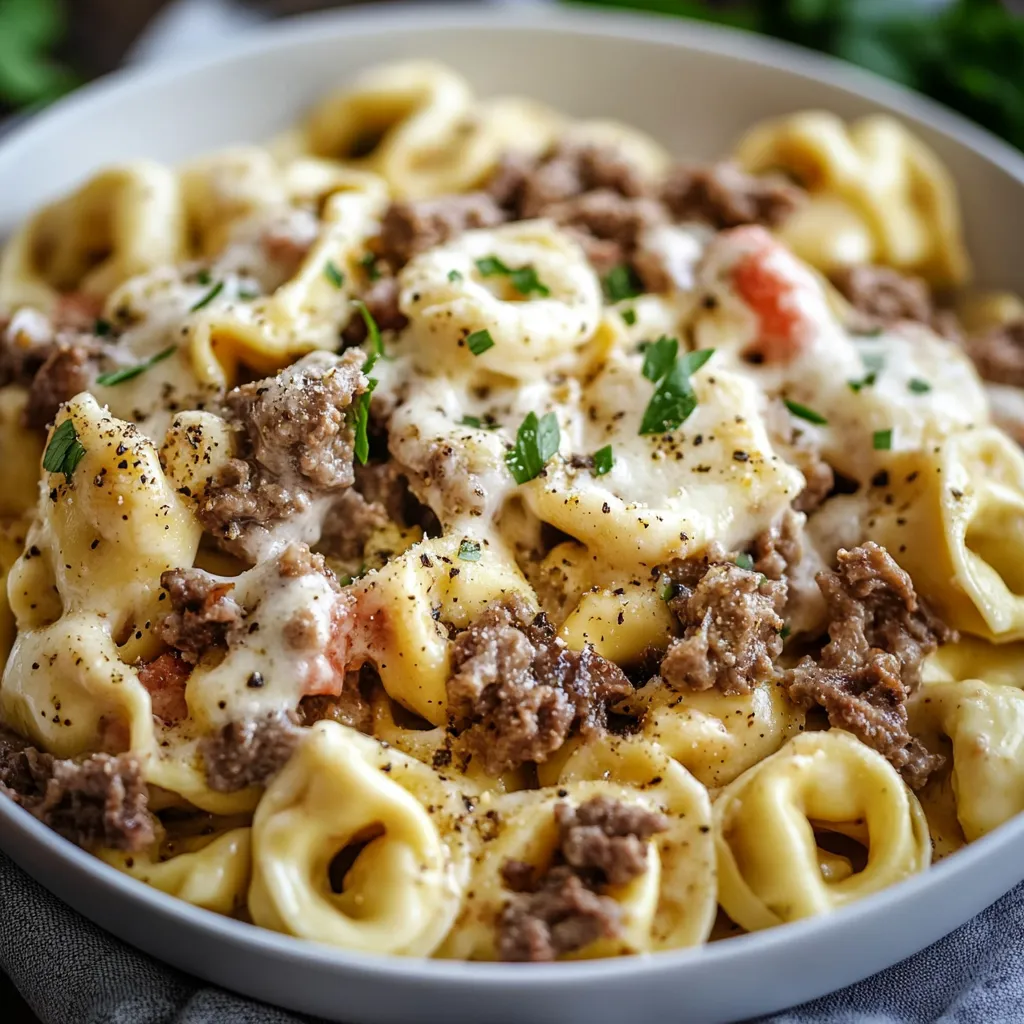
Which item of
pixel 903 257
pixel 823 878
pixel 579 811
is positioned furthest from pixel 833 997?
pixel 903 257

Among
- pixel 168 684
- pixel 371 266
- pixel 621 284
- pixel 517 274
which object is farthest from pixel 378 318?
pixel 168 684

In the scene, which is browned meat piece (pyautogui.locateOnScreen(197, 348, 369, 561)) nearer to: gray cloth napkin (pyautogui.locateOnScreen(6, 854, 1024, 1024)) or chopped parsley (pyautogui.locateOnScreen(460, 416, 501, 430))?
chopped parsley (pyautogui.locateOnScreen(460, 416, 501, 430))

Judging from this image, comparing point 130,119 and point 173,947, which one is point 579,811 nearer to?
point 173,947

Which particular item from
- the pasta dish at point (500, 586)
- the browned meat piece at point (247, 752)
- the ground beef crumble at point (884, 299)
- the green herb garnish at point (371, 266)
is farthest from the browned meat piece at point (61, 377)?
the ground beef crumble at point (884, 299)

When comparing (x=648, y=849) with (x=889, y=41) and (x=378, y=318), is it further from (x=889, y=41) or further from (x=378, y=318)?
(x=889, y=41)

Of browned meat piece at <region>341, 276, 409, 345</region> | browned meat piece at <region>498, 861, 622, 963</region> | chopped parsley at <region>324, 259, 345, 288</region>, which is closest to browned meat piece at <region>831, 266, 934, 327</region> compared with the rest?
browned meat piece at <region>341, 276, 409, 345</region>

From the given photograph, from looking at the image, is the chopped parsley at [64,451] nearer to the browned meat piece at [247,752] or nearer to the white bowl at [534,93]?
the browned meat piece at [247,752]
